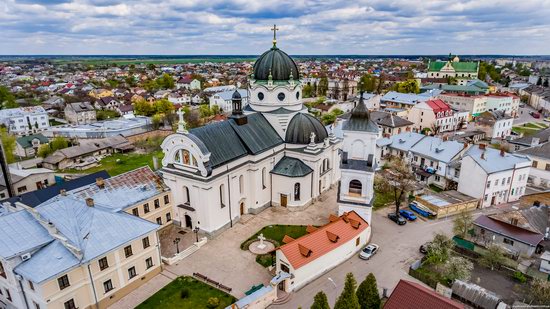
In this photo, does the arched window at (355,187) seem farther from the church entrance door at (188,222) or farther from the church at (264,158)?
the church entrance door at (188,222)

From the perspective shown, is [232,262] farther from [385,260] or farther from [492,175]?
[492,175]

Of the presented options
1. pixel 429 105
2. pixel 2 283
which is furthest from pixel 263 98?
pixel 429 105

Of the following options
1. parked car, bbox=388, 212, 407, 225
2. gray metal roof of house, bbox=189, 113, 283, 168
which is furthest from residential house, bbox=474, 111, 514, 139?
gray metal roof of house, bbox=189, 113, 283, 168

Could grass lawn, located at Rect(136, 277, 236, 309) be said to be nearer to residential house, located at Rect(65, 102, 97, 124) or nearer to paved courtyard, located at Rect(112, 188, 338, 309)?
paved courtyard, located at Rect(112, 188, 338, 309)

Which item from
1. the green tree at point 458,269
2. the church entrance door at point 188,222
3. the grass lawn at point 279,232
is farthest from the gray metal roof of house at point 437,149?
the church entrance door at point 188,222

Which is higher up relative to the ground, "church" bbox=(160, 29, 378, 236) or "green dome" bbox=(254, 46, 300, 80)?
"green dome" bbox=(254, 46, 300, 80)

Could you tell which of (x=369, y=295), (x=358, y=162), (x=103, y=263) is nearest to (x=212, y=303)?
(x=103, y=263)
